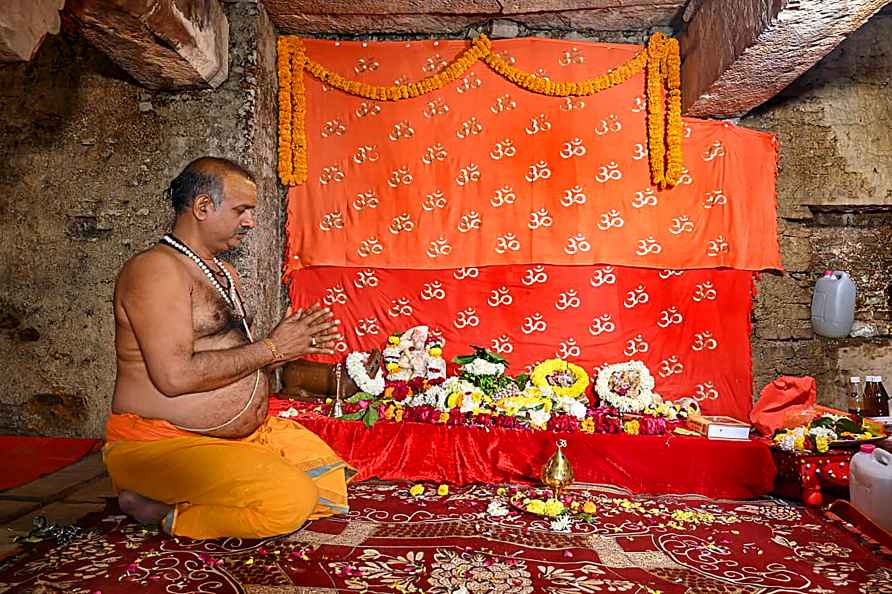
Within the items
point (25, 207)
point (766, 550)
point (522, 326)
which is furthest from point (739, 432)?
point (25, 207)

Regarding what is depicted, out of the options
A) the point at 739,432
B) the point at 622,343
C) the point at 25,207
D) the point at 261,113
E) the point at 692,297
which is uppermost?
the point at 261,113

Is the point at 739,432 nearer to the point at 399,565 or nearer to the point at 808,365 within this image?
the point at 808,365

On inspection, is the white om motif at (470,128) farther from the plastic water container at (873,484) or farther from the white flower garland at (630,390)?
the plastic water container at (873,484)

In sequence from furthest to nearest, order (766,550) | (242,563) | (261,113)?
(261,113) < (766,550) < (242,563)

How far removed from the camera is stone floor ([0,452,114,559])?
3.35 m

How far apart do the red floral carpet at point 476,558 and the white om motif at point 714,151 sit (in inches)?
104

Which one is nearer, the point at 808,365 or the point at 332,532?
the point at 332,532

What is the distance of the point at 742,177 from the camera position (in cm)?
499

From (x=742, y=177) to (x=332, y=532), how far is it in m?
3.88

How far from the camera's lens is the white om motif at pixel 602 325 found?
5070mm

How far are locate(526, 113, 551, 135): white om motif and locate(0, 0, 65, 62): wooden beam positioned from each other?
314 centimetres

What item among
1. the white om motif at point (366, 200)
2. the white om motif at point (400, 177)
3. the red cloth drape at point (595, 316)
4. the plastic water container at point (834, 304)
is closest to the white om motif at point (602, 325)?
the red cloth drape at point (595, 316)

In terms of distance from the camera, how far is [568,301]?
509 cm

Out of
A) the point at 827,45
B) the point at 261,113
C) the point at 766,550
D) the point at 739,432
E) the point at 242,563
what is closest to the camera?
the point at 242,563
